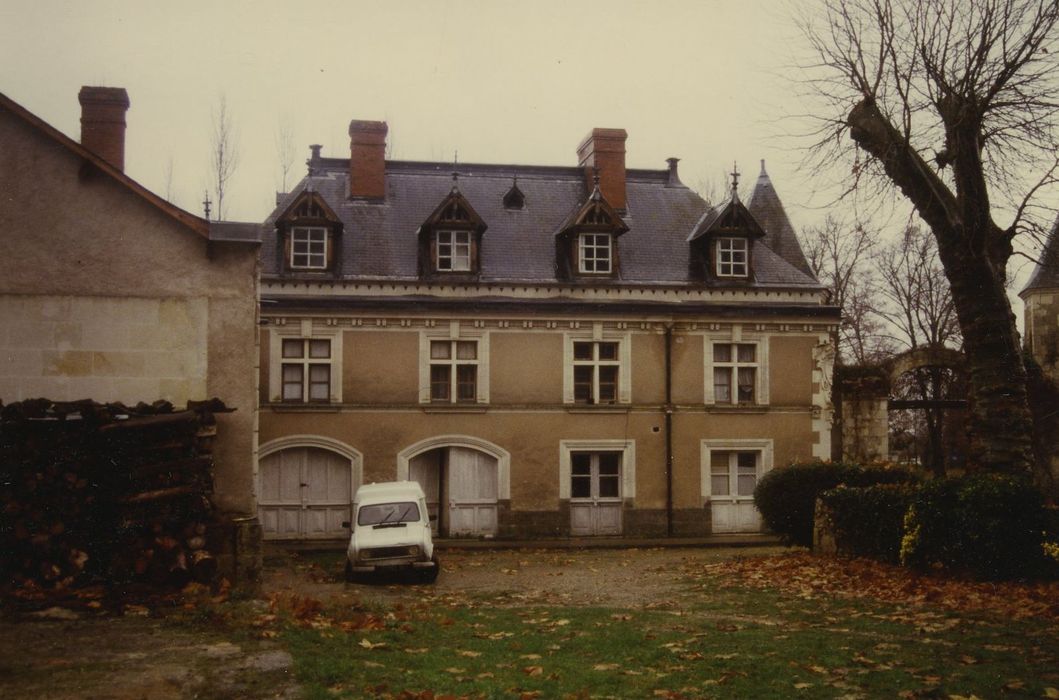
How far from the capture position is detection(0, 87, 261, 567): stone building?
1418 centimetres

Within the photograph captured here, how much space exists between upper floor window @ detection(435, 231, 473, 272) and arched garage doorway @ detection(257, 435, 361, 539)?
5.53 metres

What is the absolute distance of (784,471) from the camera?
2225cm

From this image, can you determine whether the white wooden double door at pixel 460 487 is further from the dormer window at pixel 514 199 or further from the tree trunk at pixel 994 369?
the tree trunk at pixel 994 369

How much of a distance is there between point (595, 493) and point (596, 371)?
3257 mm

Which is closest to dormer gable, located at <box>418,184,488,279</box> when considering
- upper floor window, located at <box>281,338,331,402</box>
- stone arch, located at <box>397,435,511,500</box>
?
upper floor window, located at <box>281,338,331,402</box>

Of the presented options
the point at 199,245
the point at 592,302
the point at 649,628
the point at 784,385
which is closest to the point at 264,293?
the point at 592,302

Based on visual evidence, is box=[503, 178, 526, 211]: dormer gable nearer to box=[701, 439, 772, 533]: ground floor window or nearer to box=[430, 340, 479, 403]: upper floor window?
box=[430, 340, 479, 403]: upper floor window

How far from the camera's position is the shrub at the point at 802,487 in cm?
2150

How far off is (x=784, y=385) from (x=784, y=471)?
664 cm

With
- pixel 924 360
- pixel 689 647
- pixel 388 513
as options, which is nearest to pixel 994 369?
pixel 689 647

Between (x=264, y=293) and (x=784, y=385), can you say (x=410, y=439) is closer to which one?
(x=264, y=293)

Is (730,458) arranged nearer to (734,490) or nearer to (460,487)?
(734,490)

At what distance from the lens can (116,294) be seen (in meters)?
14.4

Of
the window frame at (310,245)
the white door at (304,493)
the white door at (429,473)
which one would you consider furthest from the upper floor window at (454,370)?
the window frame at (310,245)
